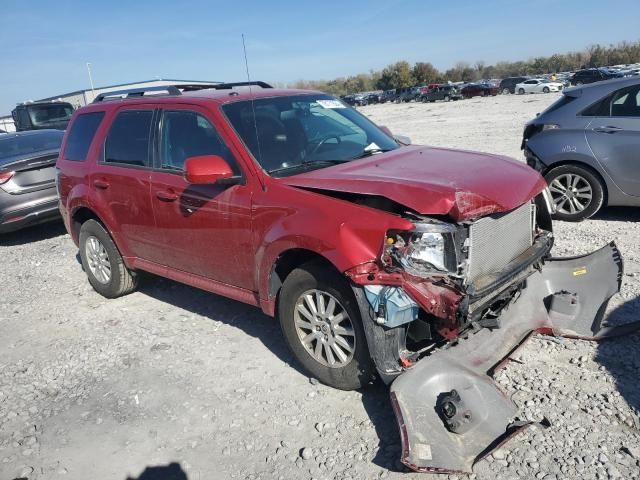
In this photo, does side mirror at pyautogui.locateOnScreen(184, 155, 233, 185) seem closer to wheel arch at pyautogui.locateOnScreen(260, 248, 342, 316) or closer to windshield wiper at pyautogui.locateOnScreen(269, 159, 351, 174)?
windshield wiper at pyautogui.locateOnScreen(269, 159, 351, 174)

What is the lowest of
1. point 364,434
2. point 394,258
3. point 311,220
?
point 364,434

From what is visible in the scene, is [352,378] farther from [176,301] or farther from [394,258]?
[176,301]

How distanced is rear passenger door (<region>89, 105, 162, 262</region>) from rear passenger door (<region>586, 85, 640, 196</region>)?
16.9 feet

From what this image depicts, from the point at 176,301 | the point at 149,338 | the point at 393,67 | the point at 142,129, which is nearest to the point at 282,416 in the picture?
the point at 149,338

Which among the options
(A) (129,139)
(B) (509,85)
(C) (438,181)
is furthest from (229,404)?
(B) (509,85)

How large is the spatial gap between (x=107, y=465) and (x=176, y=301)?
2484mm

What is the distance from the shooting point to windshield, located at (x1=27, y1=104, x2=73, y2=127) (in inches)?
664

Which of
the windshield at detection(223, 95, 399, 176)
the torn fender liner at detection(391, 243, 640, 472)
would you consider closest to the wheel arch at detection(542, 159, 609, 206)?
the torn fender liner at detection(391, 243, 640, 472)

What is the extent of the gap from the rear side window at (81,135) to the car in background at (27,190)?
273cm

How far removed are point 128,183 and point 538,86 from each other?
45920 millimetres

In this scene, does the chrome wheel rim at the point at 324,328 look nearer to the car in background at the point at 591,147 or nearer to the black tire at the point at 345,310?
the black tire at the point at 345,310

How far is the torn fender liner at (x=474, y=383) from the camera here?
276cm

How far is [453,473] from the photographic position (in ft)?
8.80

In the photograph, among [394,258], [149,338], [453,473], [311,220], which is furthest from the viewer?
[149,338]
